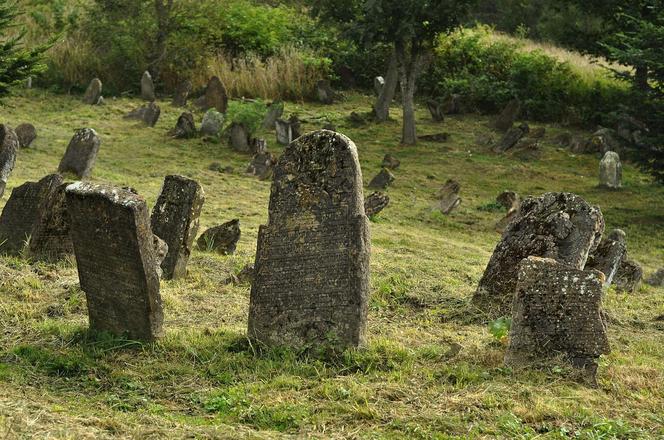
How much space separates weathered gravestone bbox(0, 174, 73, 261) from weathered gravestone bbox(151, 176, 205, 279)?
1.08 meters

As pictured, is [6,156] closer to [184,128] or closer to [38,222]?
[38,222]

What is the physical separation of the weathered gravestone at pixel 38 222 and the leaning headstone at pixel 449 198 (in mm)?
8533

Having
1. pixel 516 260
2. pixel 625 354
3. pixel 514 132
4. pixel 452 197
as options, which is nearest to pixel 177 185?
pixel 516 260

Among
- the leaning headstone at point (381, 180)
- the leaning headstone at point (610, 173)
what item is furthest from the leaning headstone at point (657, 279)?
the leaning headstone at point (610, 173)

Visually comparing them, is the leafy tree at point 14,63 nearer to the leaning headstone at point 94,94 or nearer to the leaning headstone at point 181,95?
the leaning headstone at point 94,94

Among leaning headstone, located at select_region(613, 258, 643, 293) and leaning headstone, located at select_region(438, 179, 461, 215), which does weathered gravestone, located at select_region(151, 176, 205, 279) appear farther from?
leaning headstone, located at select_region(438, 179, 461, 215)

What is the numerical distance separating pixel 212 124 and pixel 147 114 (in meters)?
2.30

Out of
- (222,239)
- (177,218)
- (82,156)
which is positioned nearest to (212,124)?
(82,156)

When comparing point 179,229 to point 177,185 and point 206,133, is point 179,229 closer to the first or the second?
point 177,185

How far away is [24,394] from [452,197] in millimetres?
12623

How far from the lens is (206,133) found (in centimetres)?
2477

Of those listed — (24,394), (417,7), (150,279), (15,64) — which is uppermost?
(417,7)

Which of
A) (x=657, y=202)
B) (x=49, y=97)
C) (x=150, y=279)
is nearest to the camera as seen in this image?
(x=150, y=279)

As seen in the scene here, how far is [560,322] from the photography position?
8633mm
